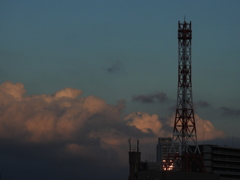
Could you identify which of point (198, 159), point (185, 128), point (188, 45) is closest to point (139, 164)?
point (198, 159)

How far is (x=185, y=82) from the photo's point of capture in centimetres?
14788

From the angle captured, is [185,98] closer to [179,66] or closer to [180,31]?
[179,66]

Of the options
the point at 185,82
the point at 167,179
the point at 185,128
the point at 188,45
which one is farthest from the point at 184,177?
the point at 188,45

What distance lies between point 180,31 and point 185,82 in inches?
570

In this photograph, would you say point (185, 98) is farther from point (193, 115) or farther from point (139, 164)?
→ point (139, 164)

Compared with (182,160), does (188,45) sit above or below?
above

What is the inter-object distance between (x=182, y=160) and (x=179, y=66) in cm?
2708

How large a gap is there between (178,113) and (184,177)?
17871 millimetres

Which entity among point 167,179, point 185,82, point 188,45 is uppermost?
point 188,45

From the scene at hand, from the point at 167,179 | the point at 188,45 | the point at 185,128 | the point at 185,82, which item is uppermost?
the point at 188,45

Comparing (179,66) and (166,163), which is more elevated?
(179,66)

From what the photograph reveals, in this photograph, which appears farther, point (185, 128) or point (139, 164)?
point (139, 164)

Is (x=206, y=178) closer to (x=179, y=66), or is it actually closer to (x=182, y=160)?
(x=182, y=160)

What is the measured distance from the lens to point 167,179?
480 ft
